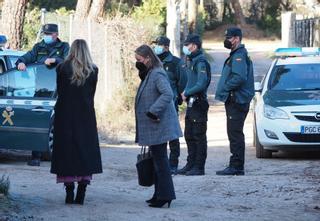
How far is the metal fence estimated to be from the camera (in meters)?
33.4

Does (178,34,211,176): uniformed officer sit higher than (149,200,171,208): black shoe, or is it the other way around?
(178,34,211,176): uniformed officer

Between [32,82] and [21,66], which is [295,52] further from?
[21,66]

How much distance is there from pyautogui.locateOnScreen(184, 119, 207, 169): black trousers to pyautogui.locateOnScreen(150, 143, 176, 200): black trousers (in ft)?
8.89

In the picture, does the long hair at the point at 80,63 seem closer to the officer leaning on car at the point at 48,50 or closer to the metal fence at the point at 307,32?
the officer leaning on car at the point at 48,50

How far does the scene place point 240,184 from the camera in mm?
10492

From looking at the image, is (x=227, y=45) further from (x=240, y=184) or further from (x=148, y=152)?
→ (x=148, y=152)

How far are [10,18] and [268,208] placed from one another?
35.1 feet

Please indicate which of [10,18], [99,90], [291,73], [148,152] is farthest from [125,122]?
[148,152]

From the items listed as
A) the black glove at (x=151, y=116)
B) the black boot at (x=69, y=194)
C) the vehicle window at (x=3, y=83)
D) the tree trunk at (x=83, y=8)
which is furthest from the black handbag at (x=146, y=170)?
the tree trunk at (x=83, y=8)

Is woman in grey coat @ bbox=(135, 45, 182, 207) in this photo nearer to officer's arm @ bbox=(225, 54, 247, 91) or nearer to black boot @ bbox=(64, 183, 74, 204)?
black boot @ bbox=(64, 183, 74, 204)

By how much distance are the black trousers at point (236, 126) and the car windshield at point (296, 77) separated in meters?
2.99

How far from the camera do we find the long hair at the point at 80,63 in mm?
8562

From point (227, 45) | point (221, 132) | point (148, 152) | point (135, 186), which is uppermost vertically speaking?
point (227, 45)

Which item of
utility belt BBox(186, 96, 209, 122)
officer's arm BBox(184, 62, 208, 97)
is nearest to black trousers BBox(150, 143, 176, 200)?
officer's arm BBox(184, 62, 208, 97)
